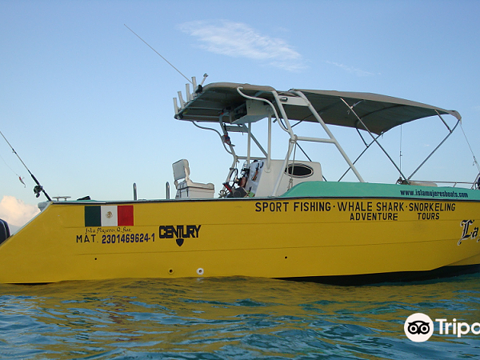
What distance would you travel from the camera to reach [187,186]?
627 cm

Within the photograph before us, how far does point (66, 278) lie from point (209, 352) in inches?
115

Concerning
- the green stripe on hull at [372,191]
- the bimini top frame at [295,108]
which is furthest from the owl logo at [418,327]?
the bimini top frame at [295,108]

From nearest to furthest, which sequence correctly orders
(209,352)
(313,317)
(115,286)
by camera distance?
(209,352) → (313,317) → (115,286)

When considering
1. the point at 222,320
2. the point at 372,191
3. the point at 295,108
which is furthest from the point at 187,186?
the point at 222,320

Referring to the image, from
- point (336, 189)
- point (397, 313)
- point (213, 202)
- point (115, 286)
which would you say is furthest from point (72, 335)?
point (336, 189)

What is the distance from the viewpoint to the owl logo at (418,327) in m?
3.24

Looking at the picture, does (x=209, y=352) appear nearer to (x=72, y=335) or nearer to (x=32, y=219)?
(x=72, y=335)

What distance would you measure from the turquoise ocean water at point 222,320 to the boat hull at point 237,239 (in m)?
0.20

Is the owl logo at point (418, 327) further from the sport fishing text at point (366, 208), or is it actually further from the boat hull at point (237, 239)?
the sport fishing text at point (366, 208)

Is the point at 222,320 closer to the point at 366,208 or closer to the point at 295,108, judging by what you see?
the point at 366,208

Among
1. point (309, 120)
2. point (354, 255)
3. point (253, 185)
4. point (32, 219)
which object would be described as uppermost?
point (309, 120)

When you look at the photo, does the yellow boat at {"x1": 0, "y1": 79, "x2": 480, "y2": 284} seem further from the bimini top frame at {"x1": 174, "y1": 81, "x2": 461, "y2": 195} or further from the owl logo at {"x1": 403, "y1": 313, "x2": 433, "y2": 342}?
the owl logo at {"x1": 403, "y1": 313, "x2": 433, "y2": 342}

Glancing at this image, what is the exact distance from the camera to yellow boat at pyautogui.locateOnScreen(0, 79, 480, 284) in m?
4.93

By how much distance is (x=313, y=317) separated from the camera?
12.1ft
